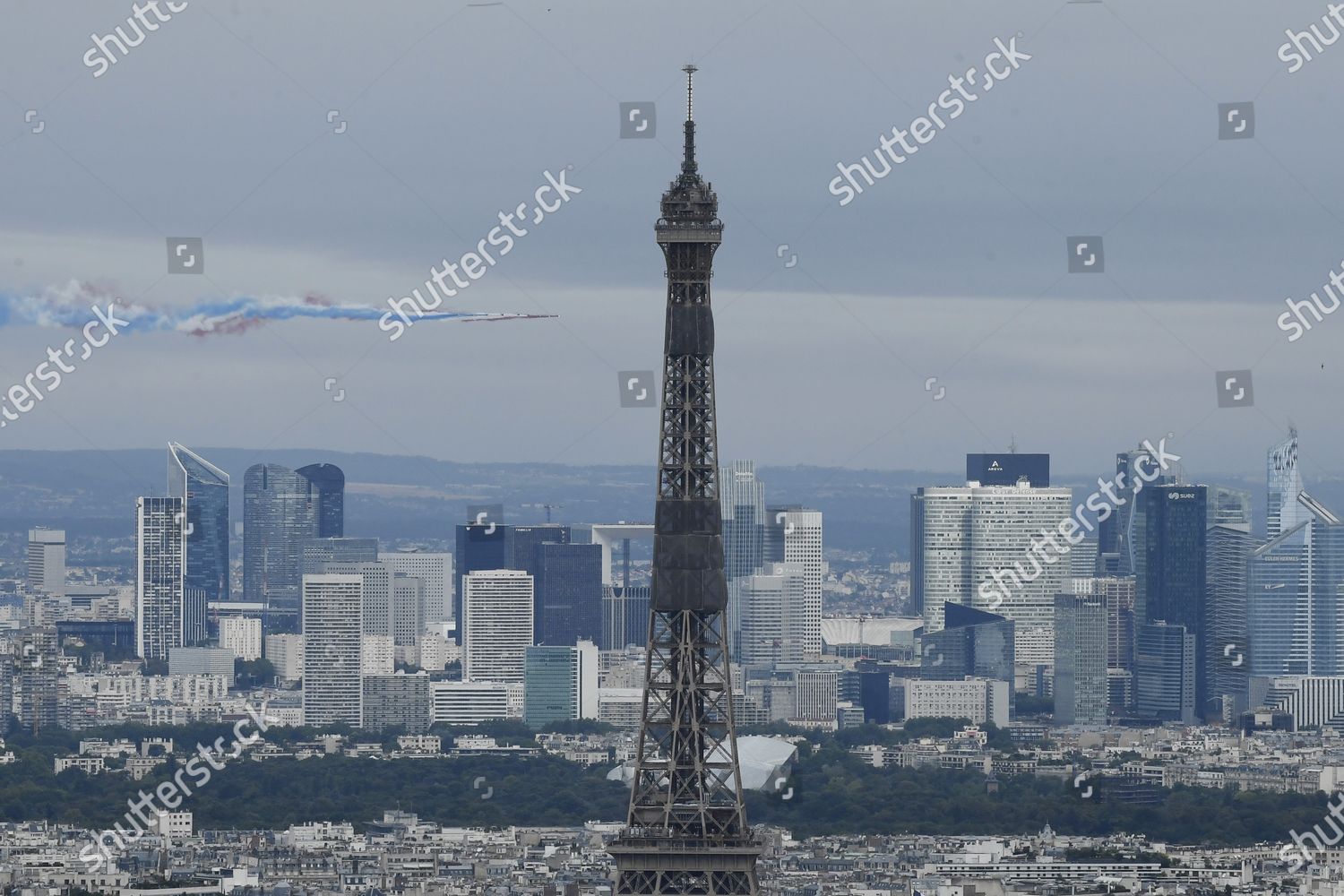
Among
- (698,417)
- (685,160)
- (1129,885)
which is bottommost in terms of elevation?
(1129,885)

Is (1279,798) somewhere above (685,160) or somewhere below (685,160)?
below

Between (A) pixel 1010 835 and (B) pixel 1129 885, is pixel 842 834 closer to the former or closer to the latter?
(A) pixel 1010 835

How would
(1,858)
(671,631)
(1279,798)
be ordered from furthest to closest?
(1279,798)
(1,858)
(671,631)

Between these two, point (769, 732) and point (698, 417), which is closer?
point (698, 417)

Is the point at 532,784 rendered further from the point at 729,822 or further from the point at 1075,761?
the point at 729,822

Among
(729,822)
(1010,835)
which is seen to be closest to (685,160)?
(729,822)

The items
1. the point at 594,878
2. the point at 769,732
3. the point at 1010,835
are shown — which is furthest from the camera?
the point at 769,732
